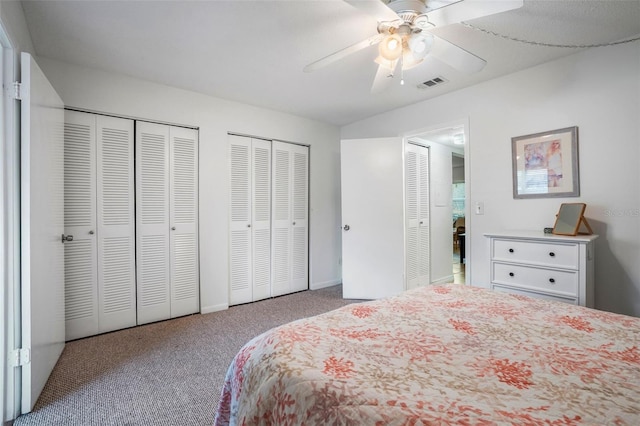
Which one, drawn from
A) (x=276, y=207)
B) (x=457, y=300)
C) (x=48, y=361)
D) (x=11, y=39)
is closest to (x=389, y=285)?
(x=276, y=207)

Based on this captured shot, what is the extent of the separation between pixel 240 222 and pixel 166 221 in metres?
0.79

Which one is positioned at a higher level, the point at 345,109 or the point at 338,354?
the point at 345,109

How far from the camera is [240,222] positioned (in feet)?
11.6

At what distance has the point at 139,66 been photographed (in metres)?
2.59

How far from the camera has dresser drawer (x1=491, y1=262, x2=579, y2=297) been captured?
2018 mm

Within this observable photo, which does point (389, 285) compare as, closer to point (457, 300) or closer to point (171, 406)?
point (457, 300)

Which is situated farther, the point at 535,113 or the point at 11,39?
the point at 535,113

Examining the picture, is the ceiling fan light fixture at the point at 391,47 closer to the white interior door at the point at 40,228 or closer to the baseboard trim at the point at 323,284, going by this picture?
the white interior door at the point at 40,228

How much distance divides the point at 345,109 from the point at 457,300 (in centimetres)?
287

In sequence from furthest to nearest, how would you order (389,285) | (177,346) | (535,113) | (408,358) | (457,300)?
(389,285) → (535,113) → (177,346) → (457,300) → (408,358)

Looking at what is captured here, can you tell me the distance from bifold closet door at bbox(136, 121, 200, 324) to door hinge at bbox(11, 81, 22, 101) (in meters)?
1.25

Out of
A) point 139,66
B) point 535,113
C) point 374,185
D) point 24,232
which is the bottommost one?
point 24,232

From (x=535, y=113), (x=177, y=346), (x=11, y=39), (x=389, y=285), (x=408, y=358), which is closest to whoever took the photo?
(x=408, y=358)

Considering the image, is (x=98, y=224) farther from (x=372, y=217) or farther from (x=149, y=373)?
(x=372, y=217)
